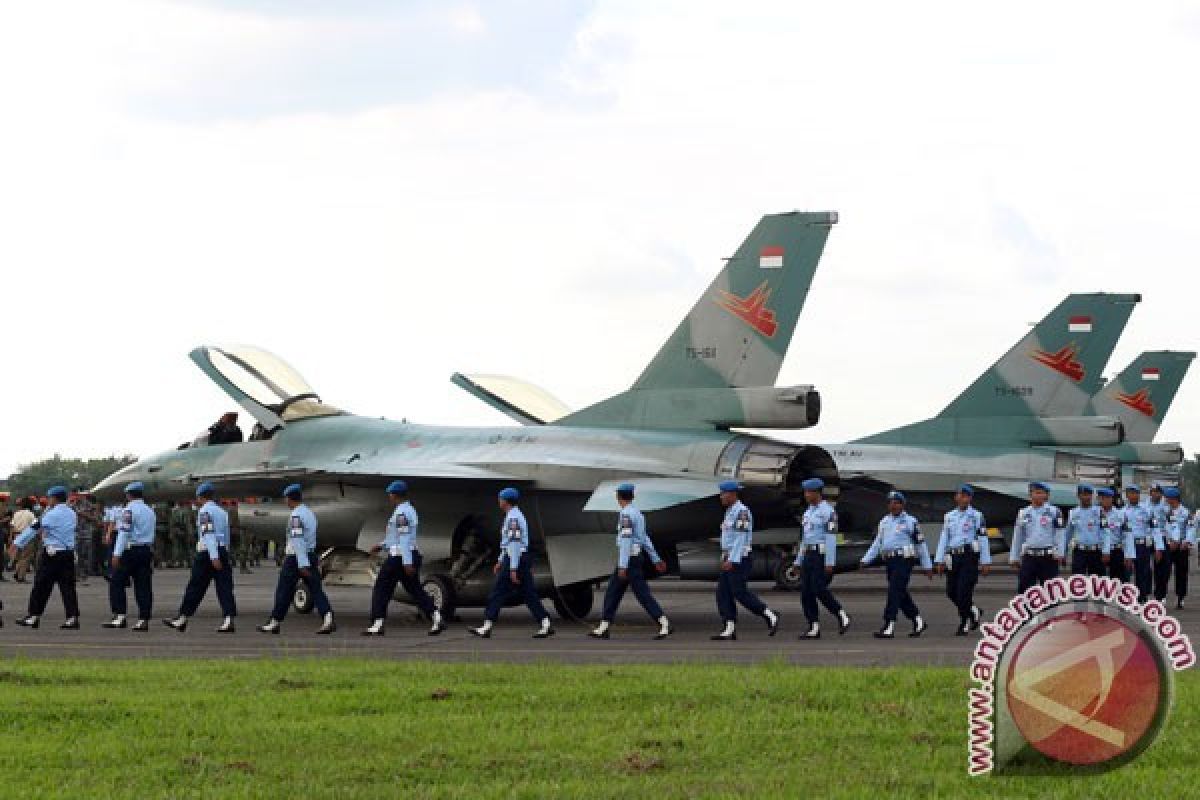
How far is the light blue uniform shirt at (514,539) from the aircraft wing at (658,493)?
3.94 feet

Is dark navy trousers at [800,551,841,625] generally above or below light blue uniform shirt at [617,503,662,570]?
below

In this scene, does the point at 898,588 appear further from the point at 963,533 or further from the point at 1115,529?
the point at 1115,529

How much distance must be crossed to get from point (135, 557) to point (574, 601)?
5552 mm

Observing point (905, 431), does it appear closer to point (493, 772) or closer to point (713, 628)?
point (713, 628)

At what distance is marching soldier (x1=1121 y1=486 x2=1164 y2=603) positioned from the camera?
78.9 ft

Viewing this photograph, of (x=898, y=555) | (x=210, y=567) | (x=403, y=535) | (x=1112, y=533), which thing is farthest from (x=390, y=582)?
(x=1112, y=533)

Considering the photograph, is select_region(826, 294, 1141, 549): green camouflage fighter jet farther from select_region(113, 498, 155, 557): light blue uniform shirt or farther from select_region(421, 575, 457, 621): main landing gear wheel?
select_region(113, 498, 155, 557): light blue uniform shirt

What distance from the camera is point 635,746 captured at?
30.8ft

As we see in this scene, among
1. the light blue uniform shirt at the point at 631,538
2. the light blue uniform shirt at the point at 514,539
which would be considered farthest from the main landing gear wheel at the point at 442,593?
the light blue uniform shirt at the point at 631,538

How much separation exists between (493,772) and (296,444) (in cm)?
1560

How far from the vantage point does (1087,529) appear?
2327cm

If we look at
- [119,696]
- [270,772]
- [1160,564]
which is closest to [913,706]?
[270,772]

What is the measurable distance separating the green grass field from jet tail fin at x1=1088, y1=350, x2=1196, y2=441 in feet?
113

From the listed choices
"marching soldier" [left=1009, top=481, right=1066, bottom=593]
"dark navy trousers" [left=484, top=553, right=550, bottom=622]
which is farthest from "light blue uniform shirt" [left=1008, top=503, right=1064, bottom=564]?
"dark navy trousers" [left=484, top=553, right=550, bottom=622]
